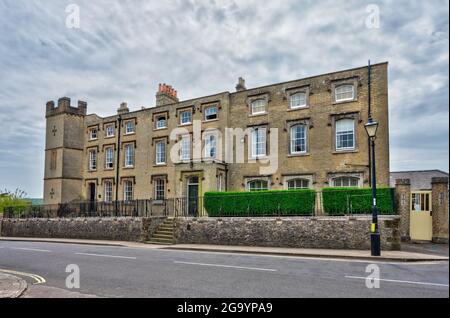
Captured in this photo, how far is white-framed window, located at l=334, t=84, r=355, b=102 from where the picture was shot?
2102 cm

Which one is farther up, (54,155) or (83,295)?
(54,155)

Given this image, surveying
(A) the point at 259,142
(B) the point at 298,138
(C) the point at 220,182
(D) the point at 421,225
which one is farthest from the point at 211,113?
(D) the point at 421,225

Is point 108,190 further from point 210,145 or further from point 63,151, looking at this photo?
point 210,145

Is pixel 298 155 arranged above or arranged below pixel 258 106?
below

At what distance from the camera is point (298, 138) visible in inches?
896

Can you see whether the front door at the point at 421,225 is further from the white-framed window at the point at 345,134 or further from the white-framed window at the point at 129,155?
the white-framed window at the point at 129,155

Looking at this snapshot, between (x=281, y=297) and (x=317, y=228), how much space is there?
32.6ft

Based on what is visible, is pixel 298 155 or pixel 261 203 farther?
pixel 298 155

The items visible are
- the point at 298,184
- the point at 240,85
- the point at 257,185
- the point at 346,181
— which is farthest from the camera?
the point at 240,85

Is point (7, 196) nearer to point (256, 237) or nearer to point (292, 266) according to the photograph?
point (256, 237)

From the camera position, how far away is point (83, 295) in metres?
7.12

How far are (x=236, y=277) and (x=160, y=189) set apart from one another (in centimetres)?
2057

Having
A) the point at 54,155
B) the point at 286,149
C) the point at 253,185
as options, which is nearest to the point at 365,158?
the point at 286,149

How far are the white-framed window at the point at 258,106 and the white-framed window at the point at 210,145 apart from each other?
3.76m
